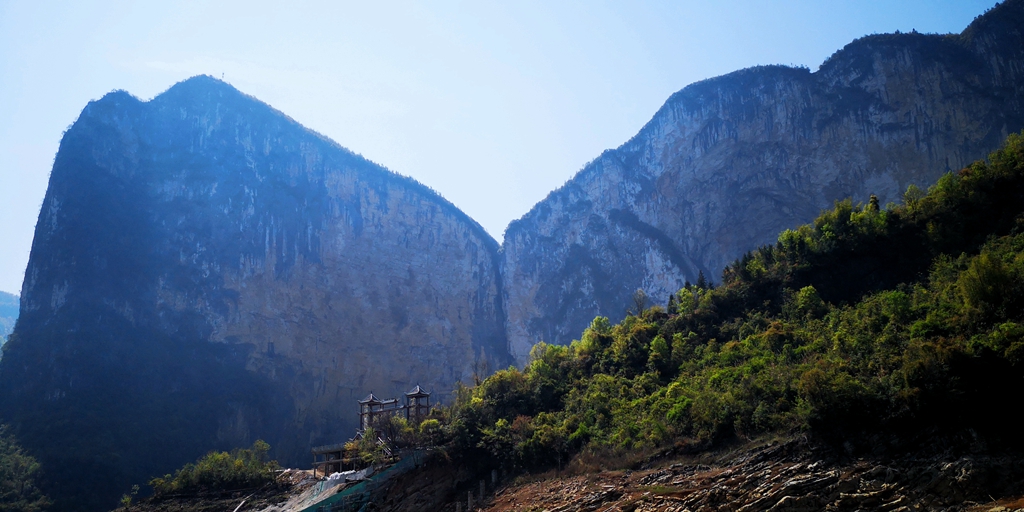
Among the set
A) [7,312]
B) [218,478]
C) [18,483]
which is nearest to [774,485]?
[218,478]

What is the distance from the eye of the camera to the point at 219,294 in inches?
2496

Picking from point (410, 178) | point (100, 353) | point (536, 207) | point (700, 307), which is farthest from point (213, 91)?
point (700, 307)

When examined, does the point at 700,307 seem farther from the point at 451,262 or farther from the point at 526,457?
the point at 451,262

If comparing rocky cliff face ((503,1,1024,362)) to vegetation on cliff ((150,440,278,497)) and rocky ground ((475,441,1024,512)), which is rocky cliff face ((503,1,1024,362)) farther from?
rocky ground ((475,441,1024,512))

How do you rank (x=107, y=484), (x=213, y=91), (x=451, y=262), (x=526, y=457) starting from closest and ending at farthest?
(x=526, y=457) → (x=107, y=484) → (x=213, y=91) → (x=451, y=262)

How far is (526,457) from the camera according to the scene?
25656 mm

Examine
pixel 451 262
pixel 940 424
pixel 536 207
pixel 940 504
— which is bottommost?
pixel 940 504

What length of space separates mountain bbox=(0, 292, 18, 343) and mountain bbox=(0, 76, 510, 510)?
2086 inches

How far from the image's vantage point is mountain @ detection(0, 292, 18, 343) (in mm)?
107363

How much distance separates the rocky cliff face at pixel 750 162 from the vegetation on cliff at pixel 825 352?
28.8m

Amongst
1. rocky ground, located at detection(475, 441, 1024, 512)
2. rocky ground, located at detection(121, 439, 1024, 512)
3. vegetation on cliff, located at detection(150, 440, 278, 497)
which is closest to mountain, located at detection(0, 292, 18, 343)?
vegetation on cliff, located at detection(150, 440, 278, 497)

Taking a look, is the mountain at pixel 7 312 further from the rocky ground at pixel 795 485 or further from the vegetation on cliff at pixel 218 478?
the rocky ground at pixel 795 485

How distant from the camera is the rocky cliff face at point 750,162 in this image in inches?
2205

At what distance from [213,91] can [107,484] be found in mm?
43502
